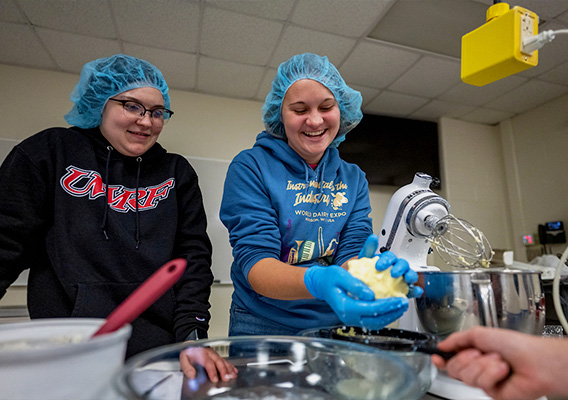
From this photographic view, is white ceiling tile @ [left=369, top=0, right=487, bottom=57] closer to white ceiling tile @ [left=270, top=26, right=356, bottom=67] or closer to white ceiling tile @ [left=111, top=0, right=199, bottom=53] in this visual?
white ceiling tile @ [left=270, top=26, right=356, bottom=67]

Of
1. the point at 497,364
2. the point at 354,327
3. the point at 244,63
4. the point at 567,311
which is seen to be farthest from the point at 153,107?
the point at 244,63

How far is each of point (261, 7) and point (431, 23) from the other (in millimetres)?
1201

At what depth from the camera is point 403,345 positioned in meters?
0.53

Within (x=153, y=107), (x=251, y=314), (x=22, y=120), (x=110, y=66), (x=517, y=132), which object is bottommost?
(x=251, y=314)

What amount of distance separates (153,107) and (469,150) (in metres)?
3.81

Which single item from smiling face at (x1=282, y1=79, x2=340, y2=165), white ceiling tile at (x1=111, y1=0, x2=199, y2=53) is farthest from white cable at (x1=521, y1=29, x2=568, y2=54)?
white ceiling tile at (x1=111, y1=0, x2=199, y2=53)

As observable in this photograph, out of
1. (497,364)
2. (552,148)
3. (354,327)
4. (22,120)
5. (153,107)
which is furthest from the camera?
(552,148)

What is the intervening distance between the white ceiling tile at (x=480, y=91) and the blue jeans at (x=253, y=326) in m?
3.09

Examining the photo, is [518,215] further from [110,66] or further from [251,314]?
[110,66]

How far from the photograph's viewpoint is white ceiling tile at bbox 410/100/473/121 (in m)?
3.63

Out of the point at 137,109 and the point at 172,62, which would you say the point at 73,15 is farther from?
the point at 137,109

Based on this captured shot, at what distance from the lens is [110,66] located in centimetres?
128

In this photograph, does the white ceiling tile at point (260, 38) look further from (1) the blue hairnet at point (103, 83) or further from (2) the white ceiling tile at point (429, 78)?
(1) the blue hairnet at point (103, 83)

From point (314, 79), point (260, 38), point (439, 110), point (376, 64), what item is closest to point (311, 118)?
point (314, 79)
